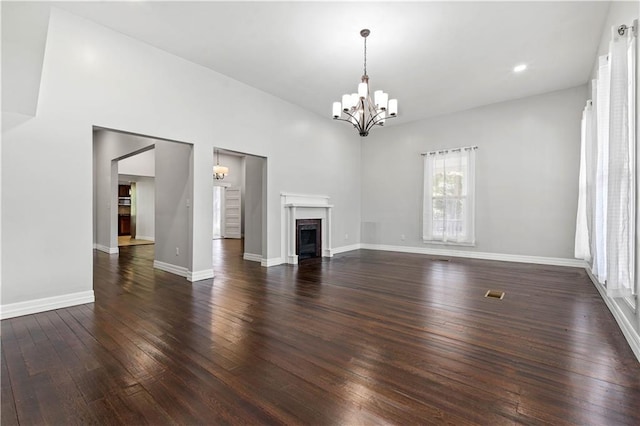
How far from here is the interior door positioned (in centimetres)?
1116

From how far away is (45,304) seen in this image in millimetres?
3090

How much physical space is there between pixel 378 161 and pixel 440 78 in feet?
10.2

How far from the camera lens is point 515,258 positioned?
6004mm

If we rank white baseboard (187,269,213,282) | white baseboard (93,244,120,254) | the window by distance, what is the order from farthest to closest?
white baseboard (93,244,120,254) < the window < white baseboard (187,269,213,282)

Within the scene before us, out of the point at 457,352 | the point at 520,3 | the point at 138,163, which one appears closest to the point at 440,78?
the point at 520,3

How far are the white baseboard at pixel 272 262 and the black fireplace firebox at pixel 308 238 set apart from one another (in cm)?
43

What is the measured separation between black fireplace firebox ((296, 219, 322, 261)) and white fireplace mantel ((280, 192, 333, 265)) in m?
0.10

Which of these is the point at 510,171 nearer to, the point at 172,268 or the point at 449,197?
the point at 449,197

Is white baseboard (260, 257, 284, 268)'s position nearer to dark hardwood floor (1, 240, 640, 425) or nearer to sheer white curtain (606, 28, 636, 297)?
dark hardwood floor (1, 240, 640, 425)

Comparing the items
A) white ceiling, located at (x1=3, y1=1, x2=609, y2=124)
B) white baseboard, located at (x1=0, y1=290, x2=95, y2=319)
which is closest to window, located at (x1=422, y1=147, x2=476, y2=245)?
Answer: white ceiling, located at (x1=3, y1=1, x2=609, y2=124)

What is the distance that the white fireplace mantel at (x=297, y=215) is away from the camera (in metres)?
5.87

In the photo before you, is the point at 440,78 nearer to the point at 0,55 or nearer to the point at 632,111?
the point at 632,111

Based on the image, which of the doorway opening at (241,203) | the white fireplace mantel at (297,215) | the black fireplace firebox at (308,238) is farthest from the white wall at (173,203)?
the black fireplace firebox at (308,238)

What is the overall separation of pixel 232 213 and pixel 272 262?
6.22 m
